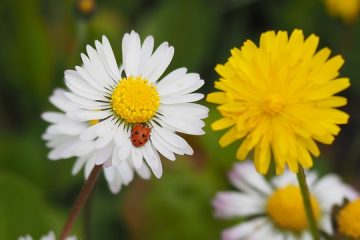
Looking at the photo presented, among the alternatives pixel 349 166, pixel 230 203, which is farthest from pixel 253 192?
pixel 349 166

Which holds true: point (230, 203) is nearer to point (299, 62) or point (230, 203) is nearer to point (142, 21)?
point (299, 62)

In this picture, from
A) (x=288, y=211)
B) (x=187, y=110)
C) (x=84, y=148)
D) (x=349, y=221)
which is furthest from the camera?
(x=288, y=211)

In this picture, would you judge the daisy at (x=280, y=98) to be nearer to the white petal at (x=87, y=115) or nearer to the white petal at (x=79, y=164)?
the white petal at (x=87, y=115)

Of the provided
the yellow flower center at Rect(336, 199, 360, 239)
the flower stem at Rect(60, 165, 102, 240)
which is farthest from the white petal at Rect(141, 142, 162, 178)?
the yellow flower center at Rect(336, 199, 360, 239)

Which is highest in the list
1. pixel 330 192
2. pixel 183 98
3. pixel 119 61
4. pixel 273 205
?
pixel 119 61

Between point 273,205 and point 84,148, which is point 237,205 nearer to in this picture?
point 273,205

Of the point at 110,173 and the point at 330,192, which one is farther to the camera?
the point at 330,192

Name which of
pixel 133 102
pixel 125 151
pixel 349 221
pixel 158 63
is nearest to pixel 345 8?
pixel 349 221

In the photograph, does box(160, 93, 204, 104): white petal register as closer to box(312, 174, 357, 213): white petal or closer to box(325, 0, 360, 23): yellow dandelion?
box(312, 174, 357, 213): white petal
